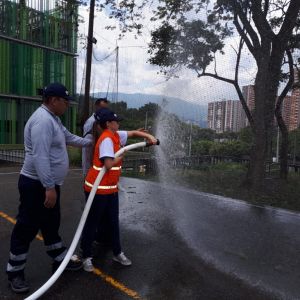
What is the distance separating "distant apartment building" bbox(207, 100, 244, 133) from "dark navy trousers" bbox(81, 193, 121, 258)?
5185mm

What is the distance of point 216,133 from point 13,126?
79.0 feet

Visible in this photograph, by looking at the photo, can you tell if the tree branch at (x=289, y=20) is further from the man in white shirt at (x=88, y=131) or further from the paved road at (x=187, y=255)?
the man in white shirt at (x=88, y=131)

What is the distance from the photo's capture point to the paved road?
163 inches

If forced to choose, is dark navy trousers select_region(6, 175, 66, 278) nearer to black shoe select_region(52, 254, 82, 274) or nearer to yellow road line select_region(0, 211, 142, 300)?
black shoe select_region(52, 254, 82, 274)

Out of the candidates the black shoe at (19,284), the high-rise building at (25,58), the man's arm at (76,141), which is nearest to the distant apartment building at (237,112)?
the man's arm at (76,141)

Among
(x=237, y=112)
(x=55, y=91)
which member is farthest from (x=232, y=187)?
(x=55, y=91)

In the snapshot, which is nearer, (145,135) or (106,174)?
(106,174)

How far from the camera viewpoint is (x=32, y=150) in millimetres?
3961

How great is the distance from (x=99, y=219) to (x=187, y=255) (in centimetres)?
126

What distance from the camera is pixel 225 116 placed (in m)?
10.4

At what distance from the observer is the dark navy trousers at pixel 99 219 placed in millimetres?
4551

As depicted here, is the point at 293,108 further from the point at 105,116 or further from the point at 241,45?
the point at 105,116

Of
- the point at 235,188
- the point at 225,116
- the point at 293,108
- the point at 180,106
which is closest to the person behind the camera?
the point at 180,106

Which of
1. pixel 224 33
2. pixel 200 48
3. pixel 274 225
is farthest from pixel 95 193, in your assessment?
pixel 224 33
